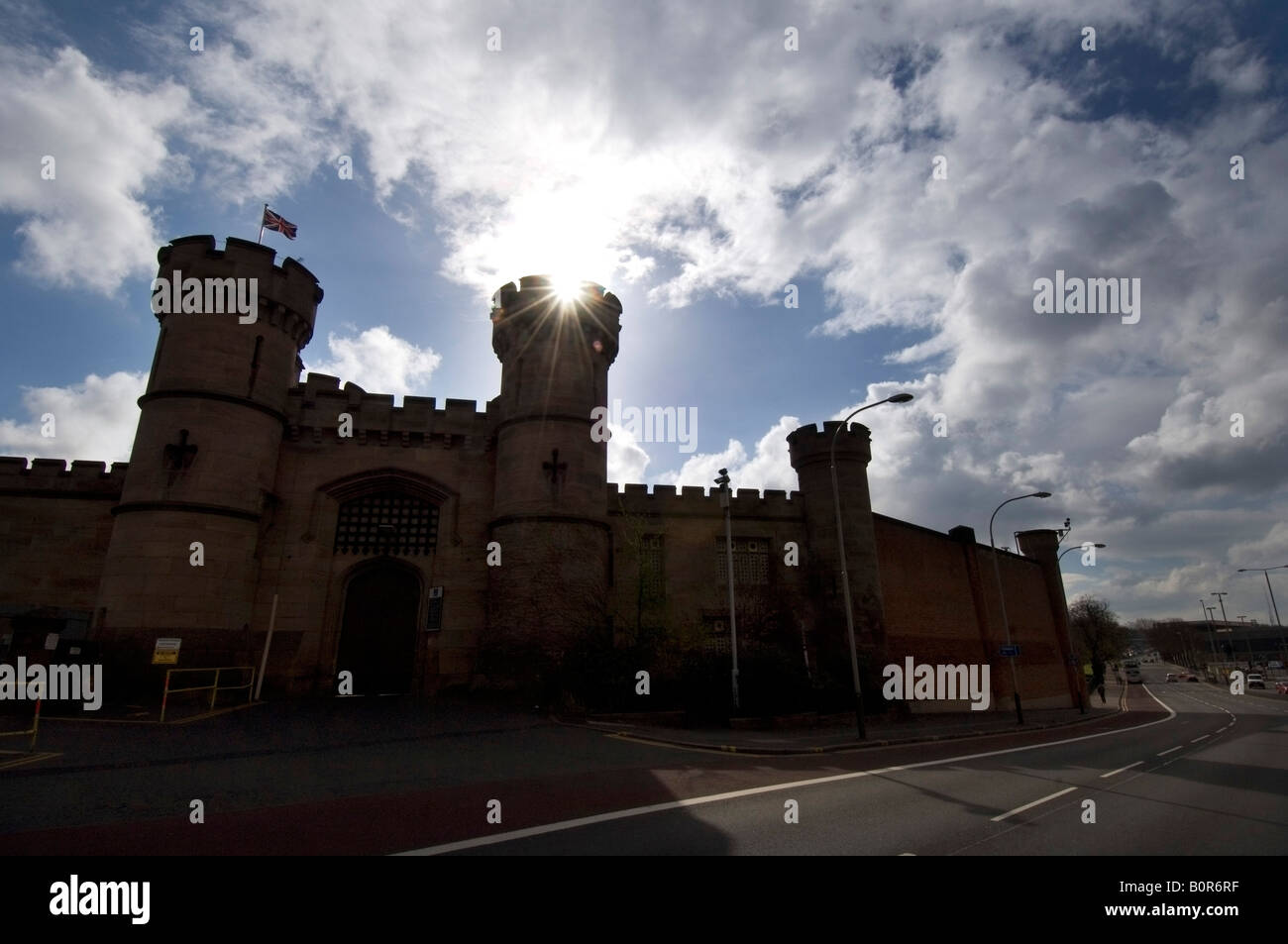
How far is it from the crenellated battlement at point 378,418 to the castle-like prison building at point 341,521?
0.25 ft

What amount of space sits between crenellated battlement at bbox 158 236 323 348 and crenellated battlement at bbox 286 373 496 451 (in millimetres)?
2222

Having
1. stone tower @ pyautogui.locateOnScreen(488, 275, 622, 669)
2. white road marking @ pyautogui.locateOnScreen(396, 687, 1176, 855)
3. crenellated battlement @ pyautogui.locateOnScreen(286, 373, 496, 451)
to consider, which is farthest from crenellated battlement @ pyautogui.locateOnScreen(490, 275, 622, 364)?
white road marking @ pyautogui.locateOnScreen(396, 687, 1176, 855)

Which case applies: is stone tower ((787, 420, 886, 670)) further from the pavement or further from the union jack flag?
the union jack flag

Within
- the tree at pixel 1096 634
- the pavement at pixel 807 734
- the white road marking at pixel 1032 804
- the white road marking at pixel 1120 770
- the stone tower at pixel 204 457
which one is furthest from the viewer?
the tree at pixel 1096 634

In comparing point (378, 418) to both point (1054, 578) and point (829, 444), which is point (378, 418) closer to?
point (829, 444)

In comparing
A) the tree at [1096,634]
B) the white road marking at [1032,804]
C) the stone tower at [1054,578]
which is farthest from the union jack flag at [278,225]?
the tree at [1096,634]

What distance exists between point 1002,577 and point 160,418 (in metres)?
43.1

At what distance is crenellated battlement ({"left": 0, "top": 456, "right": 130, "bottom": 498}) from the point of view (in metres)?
21.0

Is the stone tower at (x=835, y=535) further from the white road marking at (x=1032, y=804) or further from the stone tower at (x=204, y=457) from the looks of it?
the stone tower at (x=204, y=457)

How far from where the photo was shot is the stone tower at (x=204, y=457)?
17.9m

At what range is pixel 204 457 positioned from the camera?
1919cm

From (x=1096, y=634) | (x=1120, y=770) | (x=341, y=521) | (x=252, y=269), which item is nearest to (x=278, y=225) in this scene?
(x=252, y=269)

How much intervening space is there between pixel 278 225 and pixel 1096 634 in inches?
3337
